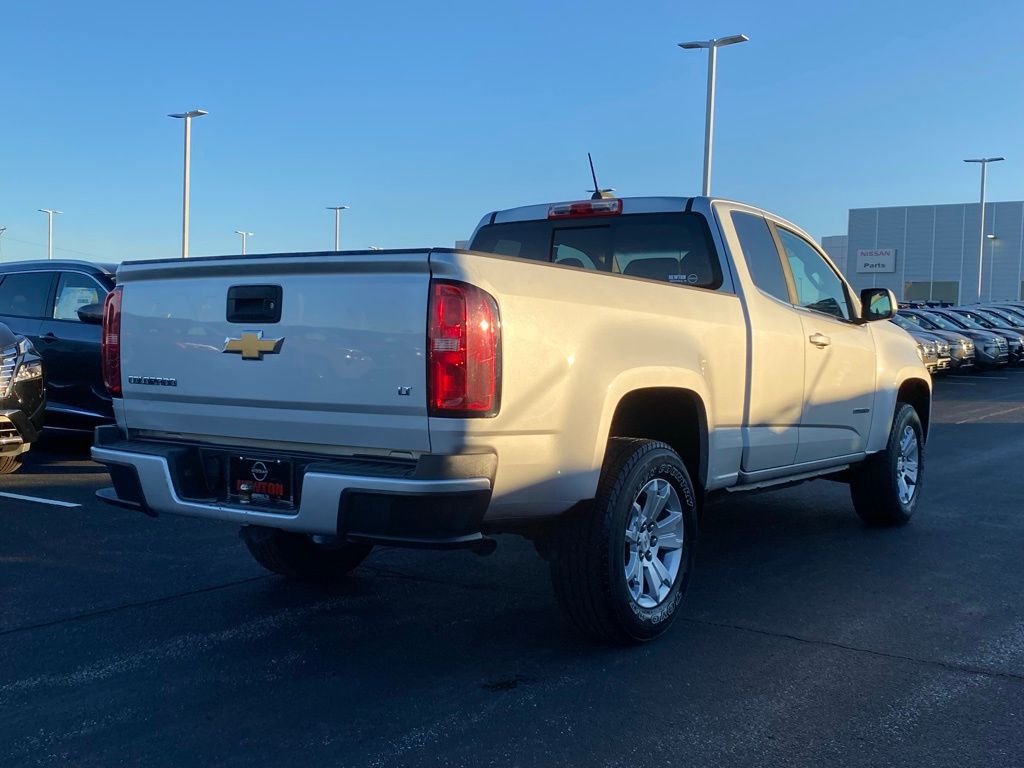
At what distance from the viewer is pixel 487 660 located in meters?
4.25

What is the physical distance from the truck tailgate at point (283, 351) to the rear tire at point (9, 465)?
457 cm

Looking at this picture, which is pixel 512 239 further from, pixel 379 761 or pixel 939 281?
pixel 939 281

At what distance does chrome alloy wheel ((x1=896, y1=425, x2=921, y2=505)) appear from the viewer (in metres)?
7.05

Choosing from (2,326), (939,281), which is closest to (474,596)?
(2,326)

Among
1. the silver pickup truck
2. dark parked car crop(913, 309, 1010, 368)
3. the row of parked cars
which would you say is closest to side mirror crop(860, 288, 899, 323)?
the silver pickup truck

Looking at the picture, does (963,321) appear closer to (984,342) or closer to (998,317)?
(984,342)

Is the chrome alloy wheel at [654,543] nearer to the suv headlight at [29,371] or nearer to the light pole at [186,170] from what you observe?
the suv headlight at [29,371]

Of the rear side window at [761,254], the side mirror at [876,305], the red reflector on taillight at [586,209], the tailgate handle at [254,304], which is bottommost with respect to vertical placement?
the tailgate handle at [254,304]

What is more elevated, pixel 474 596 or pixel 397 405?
pixel 397 405

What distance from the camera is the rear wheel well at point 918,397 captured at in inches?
290

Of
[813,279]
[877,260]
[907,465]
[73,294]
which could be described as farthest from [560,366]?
[877,260]

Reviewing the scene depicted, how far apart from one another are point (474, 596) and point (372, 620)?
614 mm

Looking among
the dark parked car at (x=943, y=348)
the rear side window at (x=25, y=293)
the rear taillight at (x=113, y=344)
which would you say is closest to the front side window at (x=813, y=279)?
the rear taillight at (x=113, y=344)

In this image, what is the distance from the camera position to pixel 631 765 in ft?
10.8
